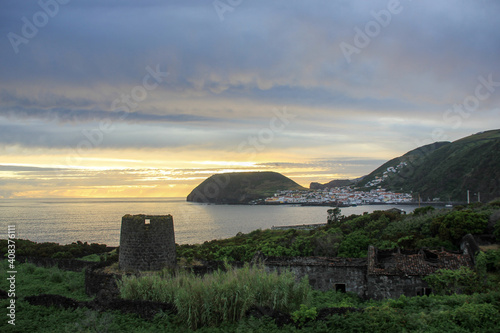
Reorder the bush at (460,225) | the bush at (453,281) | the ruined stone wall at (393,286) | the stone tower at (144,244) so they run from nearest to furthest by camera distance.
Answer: the bush at (453,281)
the ruined stone wall at (393,286)
the stone tower at (144,244)
the bush at (460,225)

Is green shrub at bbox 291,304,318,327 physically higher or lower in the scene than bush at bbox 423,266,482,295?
higher

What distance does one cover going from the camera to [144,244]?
17.2 metres

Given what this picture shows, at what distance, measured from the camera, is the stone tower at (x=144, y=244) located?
1719 cm

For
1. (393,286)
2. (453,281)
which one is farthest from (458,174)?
(453,281)

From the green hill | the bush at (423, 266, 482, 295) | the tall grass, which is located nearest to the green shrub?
the tall grass

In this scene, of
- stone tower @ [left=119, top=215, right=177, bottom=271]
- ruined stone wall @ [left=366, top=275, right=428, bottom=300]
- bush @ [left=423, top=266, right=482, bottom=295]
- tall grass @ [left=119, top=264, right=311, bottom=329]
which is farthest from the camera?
stone tower @ [left=119, top=215, right=177, bottom=271]

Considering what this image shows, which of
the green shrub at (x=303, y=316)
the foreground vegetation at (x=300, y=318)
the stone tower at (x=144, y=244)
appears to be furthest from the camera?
the stone tower at (x=144, y=244)

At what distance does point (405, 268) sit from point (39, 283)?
55.7ft

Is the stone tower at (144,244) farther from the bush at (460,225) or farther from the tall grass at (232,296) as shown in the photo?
the bush at (460,225)

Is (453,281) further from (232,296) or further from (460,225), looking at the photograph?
(460,225)

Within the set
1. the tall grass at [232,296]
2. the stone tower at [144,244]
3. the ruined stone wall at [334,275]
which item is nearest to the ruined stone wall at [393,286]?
the ruined stone wall at [334,275]

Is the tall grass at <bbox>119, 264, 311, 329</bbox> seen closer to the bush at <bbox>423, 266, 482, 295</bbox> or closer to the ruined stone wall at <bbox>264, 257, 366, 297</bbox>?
the ruined stone wall at <bbox>264, 257, 366, 297</bbox>

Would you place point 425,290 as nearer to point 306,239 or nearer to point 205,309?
point 205,309

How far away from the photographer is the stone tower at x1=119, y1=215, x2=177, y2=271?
677 inches
